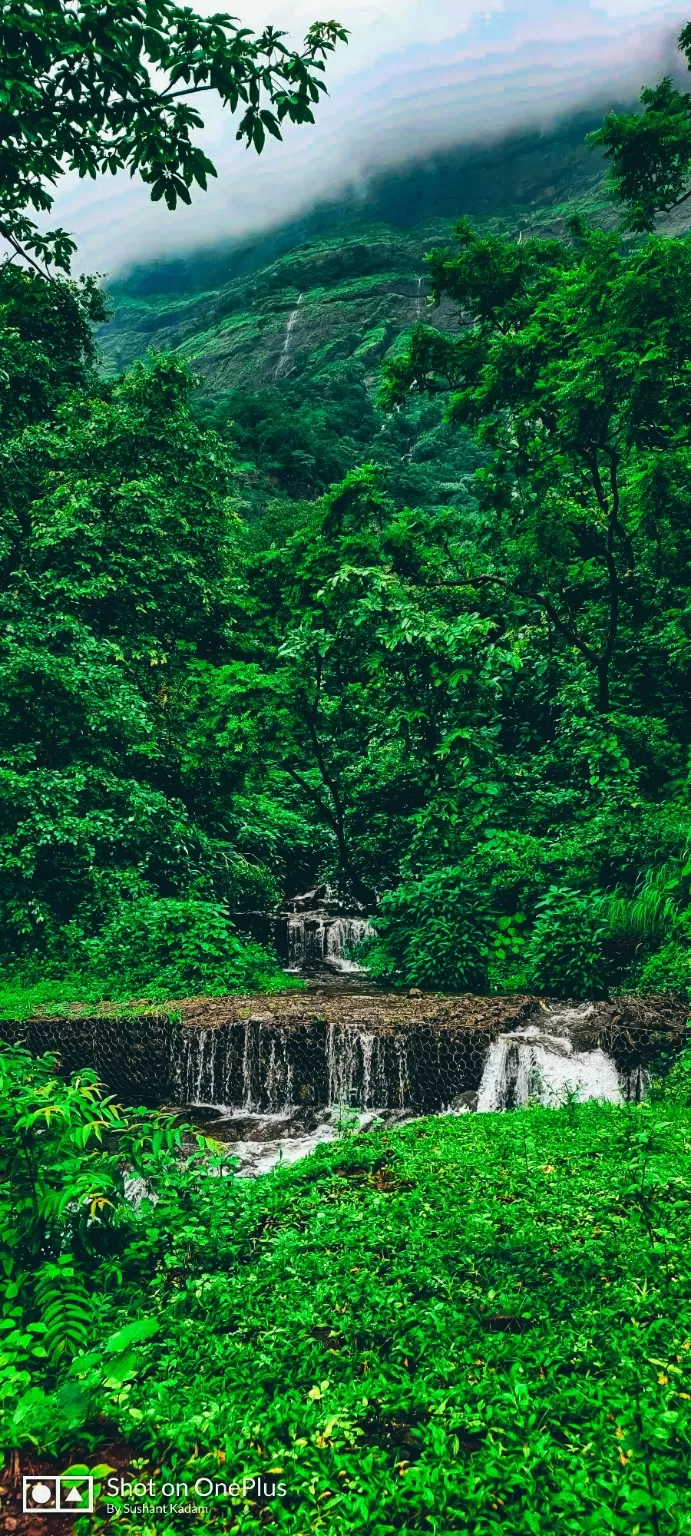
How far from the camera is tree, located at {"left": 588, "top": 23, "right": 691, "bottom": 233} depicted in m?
9.98

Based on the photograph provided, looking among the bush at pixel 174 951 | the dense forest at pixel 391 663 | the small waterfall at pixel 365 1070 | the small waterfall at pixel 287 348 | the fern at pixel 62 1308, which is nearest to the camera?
the fern at pixel 62 1308

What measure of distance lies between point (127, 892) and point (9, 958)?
81.3 inches

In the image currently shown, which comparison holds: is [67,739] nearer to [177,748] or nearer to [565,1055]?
[177,748]

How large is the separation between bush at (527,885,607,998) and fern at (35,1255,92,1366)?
7886 mm

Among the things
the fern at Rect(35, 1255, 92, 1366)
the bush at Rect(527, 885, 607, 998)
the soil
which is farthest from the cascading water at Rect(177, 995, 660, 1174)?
the soil

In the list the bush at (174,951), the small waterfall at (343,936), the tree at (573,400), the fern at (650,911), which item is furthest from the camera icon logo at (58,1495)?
the small waterfall at (343,936)

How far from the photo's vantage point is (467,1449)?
2.85 metres

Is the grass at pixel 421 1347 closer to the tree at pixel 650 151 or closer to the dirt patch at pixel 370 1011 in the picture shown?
the dirt patch at pixel 370 1011

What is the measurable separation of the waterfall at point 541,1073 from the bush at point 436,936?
2.60m

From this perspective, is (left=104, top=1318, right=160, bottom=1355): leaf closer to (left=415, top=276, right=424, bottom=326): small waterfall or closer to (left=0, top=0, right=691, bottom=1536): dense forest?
(left=0, top=0, right=691, bottom=1536): dense forest

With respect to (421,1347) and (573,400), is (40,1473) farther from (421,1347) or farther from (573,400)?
(573,400)

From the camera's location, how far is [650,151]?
10211mm

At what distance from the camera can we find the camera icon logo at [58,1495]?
264cm

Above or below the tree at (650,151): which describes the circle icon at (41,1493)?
below
